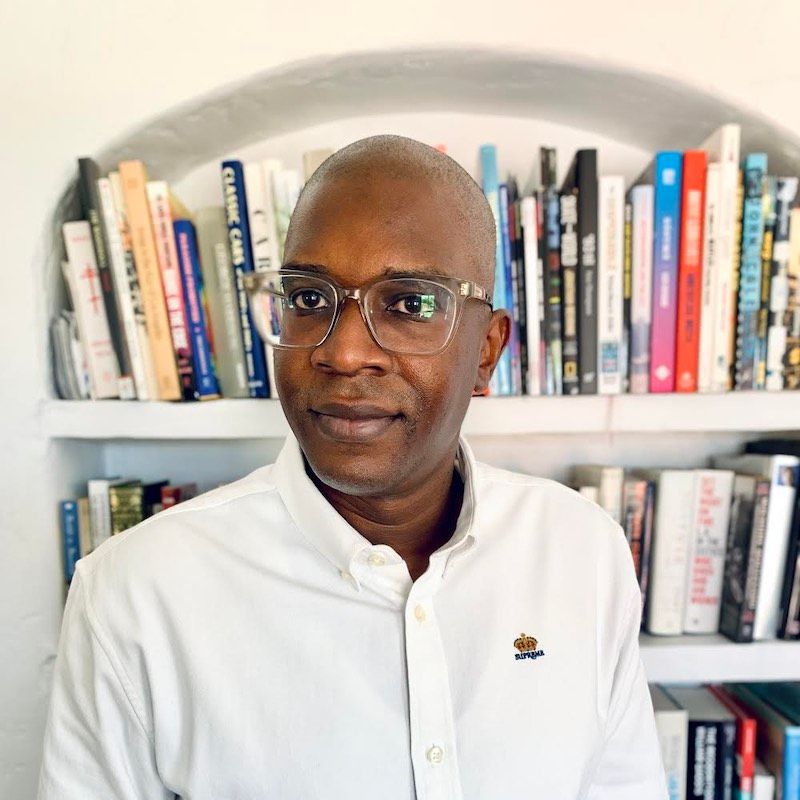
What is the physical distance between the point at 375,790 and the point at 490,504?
395 mm

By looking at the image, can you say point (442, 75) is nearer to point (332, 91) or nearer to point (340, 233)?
point (332, 91)

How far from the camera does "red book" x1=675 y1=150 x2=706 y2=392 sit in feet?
3.30

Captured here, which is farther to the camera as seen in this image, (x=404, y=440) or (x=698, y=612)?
(x=698, y=612)

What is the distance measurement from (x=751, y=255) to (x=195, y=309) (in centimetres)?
89

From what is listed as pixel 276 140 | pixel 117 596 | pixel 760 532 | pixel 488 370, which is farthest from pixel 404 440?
pixel 276 140

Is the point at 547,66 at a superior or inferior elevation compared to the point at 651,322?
superior

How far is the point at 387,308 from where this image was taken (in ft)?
2.37

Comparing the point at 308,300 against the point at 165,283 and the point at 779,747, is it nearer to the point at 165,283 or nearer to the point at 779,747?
the point at 165,283

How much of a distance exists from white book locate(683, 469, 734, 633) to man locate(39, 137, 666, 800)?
1.07 feet

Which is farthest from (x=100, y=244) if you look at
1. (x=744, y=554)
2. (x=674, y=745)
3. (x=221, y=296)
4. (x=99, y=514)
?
(x=674, y=745)

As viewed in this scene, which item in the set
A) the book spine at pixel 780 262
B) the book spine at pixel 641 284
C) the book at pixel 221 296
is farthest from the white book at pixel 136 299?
the book spine at pixel 780 262

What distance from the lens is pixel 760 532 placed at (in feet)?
3.41

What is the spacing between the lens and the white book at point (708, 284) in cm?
100

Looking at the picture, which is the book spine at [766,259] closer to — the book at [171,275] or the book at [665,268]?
the book at [665,268]
